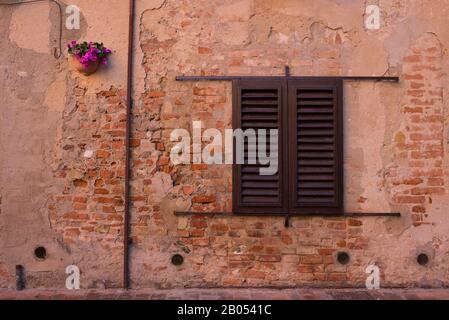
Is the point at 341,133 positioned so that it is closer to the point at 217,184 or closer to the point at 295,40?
the point at 295,40

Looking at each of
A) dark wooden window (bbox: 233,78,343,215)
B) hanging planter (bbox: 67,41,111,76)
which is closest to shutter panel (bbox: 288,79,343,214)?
dark wooden window (bbox: 233,78,343,215)

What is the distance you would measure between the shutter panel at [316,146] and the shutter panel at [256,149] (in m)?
0.13

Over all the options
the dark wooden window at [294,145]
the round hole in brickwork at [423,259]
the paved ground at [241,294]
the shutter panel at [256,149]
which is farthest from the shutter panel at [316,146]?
the round hole in brickwork at [423,259]

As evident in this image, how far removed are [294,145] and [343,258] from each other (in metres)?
1.35

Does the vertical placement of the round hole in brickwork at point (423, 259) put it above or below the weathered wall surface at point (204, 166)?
below

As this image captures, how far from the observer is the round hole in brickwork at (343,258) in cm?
482

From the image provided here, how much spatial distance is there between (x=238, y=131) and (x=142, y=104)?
113 cm

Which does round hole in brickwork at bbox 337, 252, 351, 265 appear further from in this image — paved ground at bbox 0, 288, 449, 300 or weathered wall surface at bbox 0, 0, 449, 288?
paved ground at bbox 0, 288, 449, 300

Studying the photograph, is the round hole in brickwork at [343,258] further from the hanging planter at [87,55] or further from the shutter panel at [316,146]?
the hanging planter at [87,55]

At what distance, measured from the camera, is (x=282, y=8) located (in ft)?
16.3

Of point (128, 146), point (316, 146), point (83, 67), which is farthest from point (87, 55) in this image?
point (316, 146)

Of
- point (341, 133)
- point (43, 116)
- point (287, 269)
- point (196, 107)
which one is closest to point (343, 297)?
point (287, 269)

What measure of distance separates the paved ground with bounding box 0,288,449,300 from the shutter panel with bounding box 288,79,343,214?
→ 0.87 meters

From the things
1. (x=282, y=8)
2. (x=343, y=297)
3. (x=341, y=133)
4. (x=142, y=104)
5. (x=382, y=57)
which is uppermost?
(x=282, y=8)
